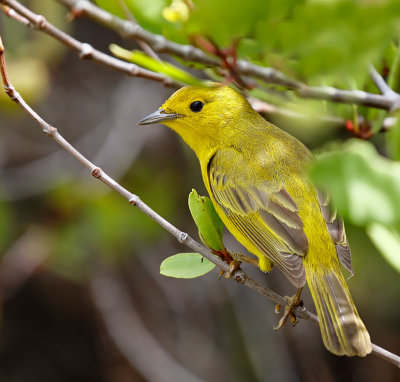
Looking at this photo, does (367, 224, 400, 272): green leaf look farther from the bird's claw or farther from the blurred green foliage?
the blurred green foliage

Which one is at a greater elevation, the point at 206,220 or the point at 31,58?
the point at 31,58

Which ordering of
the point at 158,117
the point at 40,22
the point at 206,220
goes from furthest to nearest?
the point at 158,117, the point at 206,220, the point at 40,22

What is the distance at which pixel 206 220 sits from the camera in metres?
2.31

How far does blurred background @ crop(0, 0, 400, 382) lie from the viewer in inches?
190

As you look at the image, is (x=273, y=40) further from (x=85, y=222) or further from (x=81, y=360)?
(x=81, y=360)

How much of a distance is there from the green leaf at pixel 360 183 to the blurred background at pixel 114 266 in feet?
10.8

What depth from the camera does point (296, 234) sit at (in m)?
2.81

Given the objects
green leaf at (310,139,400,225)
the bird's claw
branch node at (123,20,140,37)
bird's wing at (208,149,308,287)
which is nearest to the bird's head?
bird's wing at (208,149,308,287)

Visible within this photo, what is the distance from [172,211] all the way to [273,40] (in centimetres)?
374

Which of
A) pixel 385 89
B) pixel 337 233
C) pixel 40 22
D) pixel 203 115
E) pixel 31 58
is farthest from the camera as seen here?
pixel 31 58

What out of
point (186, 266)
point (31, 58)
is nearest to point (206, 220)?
point (186, 266)

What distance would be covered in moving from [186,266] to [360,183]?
1205 mm

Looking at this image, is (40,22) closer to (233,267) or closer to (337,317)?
(233,267)

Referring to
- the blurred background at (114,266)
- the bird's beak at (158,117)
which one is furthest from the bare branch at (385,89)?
the blurred background at (114,266)
